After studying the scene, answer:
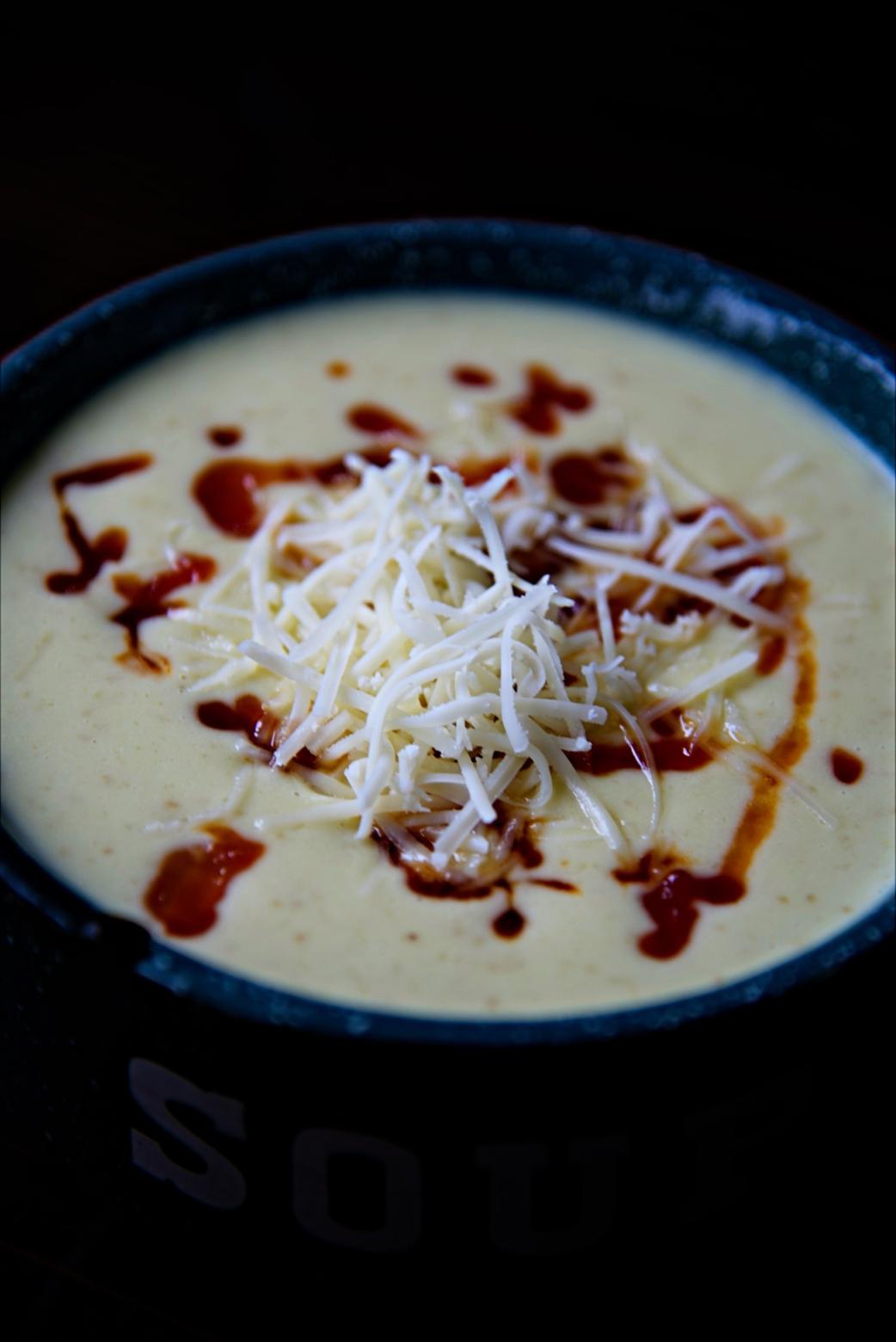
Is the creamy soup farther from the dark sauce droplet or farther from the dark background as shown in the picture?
the dark background

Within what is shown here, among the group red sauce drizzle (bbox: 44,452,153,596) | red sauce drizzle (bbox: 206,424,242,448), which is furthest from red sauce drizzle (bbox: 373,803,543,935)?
red sauce drizzle (bbox: 206,424,242,448)

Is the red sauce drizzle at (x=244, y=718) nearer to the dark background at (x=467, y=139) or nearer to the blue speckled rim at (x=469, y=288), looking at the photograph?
the blue speckled rim at (x=469, y=288)

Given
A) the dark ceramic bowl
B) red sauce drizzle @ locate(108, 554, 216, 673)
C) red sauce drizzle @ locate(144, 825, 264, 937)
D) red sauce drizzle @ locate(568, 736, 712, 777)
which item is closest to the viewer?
the dark ceramic bowl

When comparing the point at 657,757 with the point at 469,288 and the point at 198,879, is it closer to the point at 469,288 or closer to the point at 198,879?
the point at 198,879

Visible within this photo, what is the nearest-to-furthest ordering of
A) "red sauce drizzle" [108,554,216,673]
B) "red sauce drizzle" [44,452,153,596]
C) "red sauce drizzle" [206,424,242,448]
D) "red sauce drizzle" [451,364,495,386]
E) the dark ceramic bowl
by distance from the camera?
the dark ceramic bowl, "red sauce drizzle" [108,554,216,673], "red sauce drizzle" [44,452,153,596], "red sauce drizzle" [206,424,242,448], "red sauce drizzle" [451,364,495,386]

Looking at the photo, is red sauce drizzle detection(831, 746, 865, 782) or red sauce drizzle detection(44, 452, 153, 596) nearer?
red sauce drizzle detection(831, 746, 865, 782)

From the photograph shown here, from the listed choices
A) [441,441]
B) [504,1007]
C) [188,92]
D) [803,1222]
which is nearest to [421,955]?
[504,1007]
